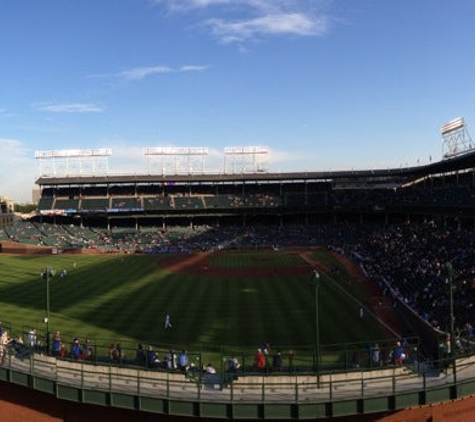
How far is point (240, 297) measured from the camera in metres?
41.4

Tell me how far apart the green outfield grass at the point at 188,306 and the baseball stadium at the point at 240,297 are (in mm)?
230

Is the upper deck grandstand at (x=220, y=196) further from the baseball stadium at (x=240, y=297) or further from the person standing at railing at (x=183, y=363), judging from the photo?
the person standing at railing at (x=183, y=363)

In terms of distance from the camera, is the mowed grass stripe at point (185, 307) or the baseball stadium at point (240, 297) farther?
the mowed grass stripe at point (185, 307)

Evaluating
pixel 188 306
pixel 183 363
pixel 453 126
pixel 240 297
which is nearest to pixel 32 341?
pixel 183 363

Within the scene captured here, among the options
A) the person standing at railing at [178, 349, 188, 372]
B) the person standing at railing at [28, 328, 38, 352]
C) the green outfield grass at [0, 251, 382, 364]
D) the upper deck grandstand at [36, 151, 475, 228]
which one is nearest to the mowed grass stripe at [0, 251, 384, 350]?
the green outfield grass at [0, 251, 382, 364]

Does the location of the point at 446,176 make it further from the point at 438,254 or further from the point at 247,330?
the point at 247,330

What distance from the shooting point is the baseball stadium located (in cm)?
1587

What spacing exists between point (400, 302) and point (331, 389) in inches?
903

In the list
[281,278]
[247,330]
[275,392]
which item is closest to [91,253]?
[281,278]

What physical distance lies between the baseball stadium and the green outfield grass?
0.23 m

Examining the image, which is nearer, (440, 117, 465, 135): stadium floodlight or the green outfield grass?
the green outfield grass

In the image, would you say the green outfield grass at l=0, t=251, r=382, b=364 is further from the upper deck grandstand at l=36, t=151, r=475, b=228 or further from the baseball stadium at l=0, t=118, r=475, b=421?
the upper deck grandstand at l=36, t=151, r=475, b=228

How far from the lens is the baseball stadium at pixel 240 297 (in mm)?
15867

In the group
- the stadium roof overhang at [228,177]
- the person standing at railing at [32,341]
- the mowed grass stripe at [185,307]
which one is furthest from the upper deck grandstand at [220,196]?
the person standing at railing at [32,341]
